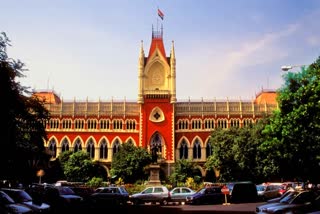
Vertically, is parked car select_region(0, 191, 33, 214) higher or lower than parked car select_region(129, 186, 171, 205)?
higher

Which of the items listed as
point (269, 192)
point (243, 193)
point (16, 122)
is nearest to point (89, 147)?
point (269, 192)

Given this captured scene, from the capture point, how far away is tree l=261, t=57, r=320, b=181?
25828mm

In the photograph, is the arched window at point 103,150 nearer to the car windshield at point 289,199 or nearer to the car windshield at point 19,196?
the car windshield at point 289,199

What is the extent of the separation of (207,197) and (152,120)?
37.3m

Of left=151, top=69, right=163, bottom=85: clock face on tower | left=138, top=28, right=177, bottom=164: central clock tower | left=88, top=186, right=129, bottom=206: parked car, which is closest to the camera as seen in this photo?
left=88, top=186, right=129, bottom=206: parked car

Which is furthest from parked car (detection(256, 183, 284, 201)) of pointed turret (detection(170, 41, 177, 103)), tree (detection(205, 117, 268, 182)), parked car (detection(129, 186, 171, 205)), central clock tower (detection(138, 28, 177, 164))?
pointed turret (detection(170, 41, 177, 103))

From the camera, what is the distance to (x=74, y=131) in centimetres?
6888

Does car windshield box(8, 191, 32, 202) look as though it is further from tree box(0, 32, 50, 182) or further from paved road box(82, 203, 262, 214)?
paved road box(82, 203, 262, 214)

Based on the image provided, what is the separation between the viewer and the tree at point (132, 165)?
57906mm

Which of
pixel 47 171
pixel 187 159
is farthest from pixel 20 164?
pixel 187 159

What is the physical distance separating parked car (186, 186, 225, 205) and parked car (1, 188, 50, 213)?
14.2 meters

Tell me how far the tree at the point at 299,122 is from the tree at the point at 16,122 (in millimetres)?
16244

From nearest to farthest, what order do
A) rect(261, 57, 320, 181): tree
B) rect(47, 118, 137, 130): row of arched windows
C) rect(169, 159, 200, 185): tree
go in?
rect(261, 57, 320, 181): tree → rect(169, 159, 200, 185): tree → rect(47, 118, 137, 130): row of arched windows

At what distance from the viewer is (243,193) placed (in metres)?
31.0
